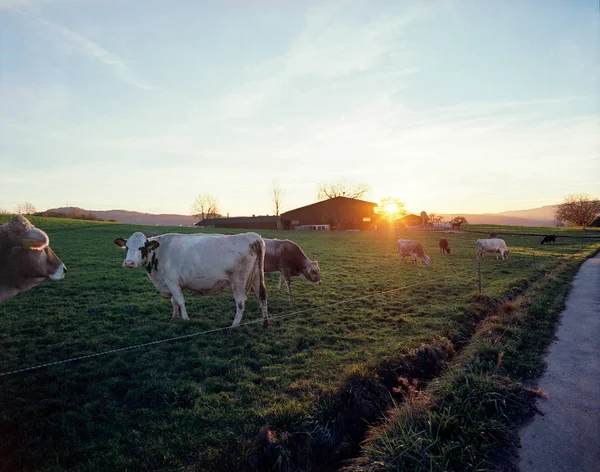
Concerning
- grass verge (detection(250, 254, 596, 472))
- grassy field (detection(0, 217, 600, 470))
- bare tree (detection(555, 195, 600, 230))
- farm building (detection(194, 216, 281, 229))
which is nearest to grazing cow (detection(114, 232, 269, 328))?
grassy field (detection(0, 217, 600, 470))

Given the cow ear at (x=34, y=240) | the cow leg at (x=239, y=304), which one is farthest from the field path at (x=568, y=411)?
the cow ear at (x=34, y=240)

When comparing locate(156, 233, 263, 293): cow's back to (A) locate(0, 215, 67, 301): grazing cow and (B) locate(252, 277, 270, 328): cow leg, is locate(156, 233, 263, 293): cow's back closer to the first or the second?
(B) locate(252, 277, 270, 328): cow leg

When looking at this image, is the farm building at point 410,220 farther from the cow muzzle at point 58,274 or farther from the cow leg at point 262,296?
the cow muzzle at point 58,274

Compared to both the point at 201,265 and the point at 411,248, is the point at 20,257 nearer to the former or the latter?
the point at 201,265

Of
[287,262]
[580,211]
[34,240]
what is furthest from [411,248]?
[580,211]

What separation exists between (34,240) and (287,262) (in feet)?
26.2

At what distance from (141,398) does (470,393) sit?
4931 millimetres

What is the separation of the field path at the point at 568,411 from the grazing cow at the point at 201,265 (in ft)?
18.6

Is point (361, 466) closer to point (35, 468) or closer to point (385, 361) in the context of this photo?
point (385, 361)

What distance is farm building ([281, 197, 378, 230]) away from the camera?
6053 cm

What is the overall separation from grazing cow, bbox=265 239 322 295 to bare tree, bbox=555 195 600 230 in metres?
95.9

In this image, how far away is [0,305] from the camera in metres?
9.77

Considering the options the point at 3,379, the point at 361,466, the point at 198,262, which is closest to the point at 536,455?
the point at 361,466

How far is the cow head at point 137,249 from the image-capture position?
8.00m
